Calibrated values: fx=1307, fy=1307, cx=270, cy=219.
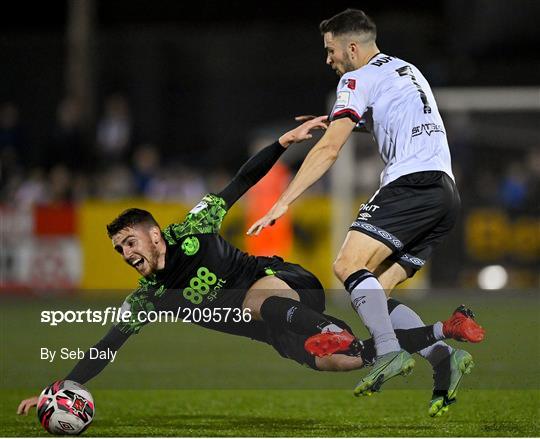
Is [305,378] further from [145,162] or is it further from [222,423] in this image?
[145,162]

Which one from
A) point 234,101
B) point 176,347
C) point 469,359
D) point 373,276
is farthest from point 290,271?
point 234,101

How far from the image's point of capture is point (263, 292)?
7434 mm

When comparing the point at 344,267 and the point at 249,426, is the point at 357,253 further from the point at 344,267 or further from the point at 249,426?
the point at 249,426

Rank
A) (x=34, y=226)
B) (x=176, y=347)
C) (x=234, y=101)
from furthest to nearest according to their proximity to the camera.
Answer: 1. (x=234, y=101)
2. (x=34, y=226)
3. (x=176, y=347)

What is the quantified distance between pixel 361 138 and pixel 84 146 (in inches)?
149

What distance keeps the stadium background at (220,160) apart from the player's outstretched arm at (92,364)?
0.33 meters

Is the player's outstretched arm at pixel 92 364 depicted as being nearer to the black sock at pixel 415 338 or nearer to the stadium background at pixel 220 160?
the stadium background at pixel 220 160

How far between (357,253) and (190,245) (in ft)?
3.20

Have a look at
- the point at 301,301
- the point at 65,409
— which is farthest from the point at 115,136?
the point at 65,409

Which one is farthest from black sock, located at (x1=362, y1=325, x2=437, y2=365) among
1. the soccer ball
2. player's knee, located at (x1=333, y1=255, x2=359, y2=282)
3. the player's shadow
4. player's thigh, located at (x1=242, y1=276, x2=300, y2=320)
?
the soccer ball

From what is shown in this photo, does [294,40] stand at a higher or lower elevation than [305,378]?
higher

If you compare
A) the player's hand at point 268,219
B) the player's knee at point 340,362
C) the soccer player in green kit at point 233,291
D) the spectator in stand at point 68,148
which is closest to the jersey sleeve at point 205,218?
the soccer player in green kit at point 233,291

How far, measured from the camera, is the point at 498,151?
17.1 meters

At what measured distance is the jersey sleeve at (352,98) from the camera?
709cm
